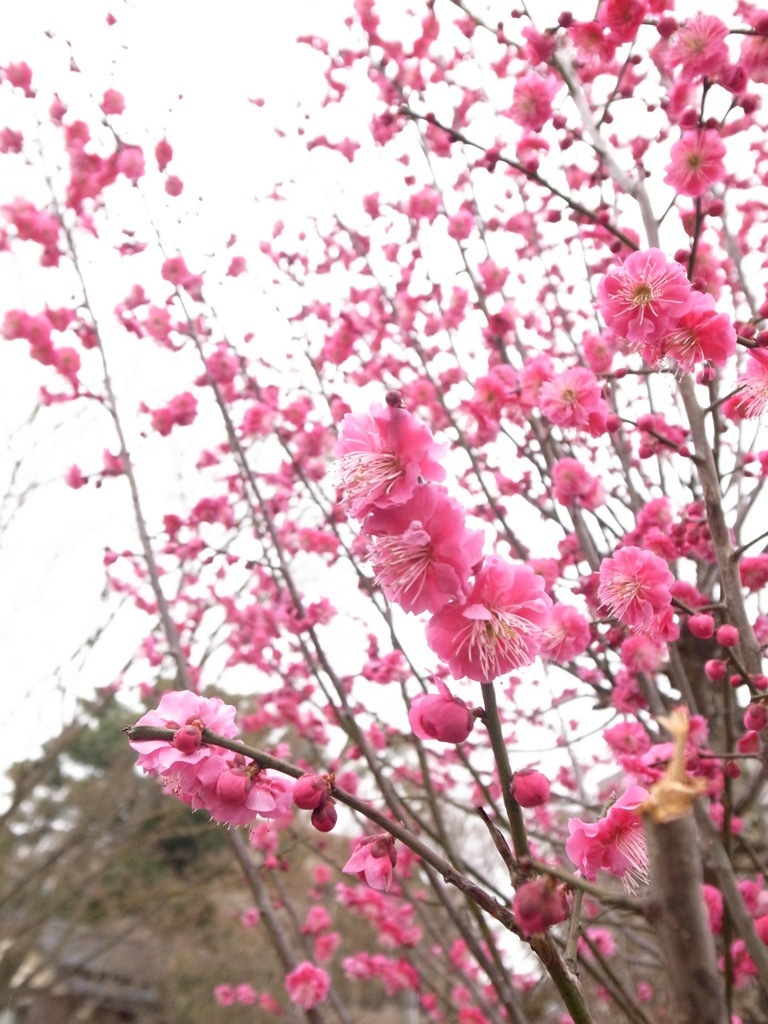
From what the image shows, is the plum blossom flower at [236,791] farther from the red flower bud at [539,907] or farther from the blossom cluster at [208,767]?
the red flower bud at [539,907]

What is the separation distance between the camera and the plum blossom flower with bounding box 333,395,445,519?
3.15 ft

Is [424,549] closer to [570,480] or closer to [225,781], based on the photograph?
[225,781]

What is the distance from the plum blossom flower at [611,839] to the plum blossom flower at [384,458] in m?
0.61

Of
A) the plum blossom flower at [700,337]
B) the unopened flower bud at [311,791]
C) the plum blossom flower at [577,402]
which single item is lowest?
the unopened flower bud at [311,791]

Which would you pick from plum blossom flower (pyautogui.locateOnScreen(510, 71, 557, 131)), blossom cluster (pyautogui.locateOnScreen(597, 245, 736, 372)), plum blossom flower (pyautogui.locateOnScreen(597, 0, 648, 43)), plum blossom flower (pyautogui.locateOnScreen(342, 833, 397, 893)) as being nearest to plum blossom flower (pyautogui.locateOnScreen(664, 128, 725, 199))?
plum blossom flower (pyautogui.locateOnScreen(597, 0, 648, 43))

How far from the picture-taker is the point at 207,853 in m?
14.3

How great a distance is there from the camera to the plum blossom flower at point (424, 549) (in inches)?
36.9

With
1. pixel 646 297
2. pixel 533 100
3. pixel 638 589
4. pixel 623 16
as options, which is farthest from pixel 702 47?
pixel 638 589

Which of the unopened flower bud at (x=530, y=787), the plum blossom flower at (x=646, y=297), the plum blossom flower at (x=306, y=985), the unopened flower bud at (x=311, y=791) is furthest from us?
the plum blossom flower at (x=306, y=985)

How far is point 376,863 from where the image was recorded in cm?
105

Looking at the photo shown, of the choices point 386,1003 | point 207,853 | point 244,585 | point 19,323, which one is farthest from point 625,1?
point 386,1003

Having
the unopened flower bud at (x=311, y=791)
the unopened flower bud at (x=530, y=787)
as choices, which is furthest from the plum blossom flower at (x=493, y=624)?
the unopened flower bud at (x=311, y=791)

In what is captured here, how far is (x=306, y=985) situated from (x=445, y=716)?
8.21 ft

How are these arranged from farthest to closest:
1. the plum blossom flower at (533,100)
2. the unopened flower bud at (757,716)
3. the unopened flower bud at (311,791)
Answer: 1. the plum blossom flower at (533,100)
2. the unopened flower bud at (757,716)
3. the unopened flower bud at (311,791)
